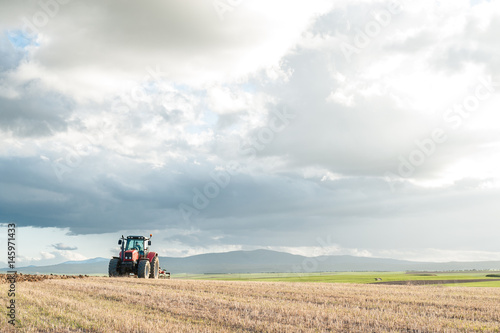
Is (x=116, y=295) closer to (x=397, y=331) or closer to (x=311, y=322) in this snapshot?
(x=311, y=322)

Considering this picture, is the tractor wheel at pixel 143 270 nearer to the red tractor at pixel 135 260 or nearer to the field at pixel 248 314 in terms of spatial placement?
the red tractor at pixel 135 260

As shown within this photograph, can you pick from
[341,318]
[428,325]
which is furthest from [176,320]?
[428,325]

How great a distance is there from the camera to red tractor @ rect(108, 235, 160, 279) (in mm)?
35878

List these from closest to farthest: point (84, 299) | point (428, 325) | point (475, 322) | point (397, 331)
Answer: point (397, 331) → point (428, 325) → point (475, 322) → point (84, 299)

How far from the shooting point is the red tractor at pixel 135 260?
118ft

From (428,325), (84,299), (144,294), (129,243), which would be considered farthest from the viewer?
(129,243)

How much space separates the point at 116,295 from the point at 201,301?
435 cm

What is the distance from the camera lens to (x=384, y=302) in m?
17.4

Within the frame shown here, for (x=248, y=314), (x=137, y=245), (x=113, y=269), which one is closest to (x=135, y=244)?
(x=137, y=245)

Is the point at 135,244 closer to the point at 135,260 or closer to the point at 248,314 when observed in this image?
the point at 135,260

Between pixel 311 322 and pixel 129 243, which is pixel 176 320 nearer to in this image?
pixel 311 322

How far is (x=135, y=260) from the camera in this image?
3672 centimetres

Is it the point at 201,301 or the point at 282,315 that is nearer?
the point at 282,315

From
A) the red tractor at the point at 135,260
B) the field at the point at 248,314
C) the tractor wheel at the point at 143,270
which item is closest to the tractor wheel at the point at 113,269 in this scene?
the red tractor at the point at 135,260
